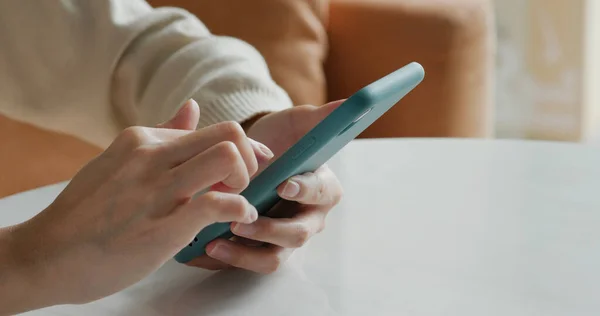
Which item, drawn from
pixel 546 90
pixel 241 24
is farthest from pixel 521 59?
pixel 241 24

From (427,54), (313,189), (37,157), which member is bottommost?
(313,189)

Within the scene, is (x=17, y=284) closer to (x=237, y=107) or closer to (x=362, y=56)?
(x=237, y=107)

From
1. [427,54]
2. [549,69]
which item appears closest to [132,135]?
[427,54]

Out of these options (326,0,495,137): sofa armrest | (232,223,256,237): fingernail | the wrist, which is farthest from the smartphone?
(326,0,495,137): sofa armrest

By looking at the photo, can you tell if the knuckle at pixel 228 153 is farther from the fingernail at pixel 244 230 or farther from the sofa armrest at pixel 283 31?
the sofa armrest at pixel 283 31

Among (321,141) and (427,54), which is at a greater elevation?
(427,54)

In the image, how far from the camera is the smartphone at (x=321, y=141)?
16.8 inches

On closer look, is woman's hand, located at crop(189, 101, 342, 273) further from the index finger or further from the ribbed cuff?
the ribbed cuff

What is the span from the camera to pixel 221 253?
497mm

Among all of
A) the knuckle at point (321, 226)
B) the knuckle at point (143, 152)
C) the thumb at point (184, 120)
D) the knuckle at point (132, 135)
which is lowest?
the knuckle at point (143, 152)

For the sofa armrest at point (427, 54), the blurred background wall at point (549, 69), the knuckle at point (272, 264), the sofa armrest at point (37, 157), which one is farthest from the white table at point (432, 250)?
the blurred background wall at point (549, 69)

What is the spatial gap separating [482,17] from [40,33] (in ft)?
2.67

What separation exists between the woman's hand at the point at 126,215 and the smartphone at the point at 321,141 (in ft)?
0.15

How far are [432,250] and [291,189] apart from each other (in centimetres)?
11
